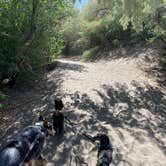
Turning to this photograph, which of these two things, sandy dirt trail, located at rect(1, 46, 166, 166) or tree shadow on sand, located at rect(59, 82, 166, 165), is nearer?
sandy dirt trail, located at rect(1, 46, 166, 166)

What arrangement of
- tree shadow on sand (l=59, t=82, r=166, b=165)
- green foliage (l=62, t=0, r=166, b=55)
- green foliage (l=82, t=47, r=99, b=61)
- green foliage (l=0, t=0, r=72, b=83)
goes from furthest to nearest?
green foliage (l=82, t=47, r=99, b=61), green foliage (l=62, t=0, r=166, b=55), green foliage (l=0, t=0, r=72, b=83), tree shadow on sand (l=59, t=82, r=166, b=165)

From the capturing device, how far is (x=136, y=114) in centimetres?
673

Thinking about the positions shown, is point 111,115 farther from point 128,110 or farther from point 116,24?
point 116,24

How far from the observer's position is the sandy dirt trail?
467cm

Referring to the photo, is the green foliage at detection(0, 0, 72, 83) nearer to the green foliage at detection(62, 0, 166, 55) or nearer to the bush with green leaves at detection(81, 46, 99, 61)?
the green foliage at detection(62, 0, 166, 55)

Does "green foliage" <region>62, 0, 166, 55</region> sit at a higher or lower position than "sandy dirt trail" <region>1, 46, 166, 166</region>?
higher

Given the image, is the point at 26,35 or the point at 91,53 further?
the point at 91,53

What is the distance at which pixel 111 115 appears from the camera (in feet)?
21.7

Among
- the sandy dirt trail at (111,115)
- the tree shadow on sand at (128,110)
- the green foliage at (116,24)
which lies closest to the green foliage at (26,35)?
the sandy dirt trail at (111,115)

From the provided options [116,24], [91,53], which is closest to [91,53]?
[91,53]

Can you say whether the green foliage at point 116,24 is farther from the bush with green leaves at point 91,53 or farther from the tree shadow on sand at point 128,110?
the tree shadow on sand at point 128,110

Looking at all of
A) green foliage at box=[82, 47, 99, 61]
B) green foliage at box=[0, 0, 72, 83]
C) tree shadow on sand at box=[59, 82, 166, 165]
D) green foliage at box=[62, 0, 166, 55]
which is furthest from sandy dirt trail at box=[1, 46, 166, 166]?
green foliage at box=[82, 47, 99, 61]

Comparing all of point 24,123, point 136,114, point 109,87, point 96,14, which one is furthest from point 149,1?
point 96,14

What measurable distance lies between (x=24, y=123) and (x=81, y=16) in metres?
19.4
